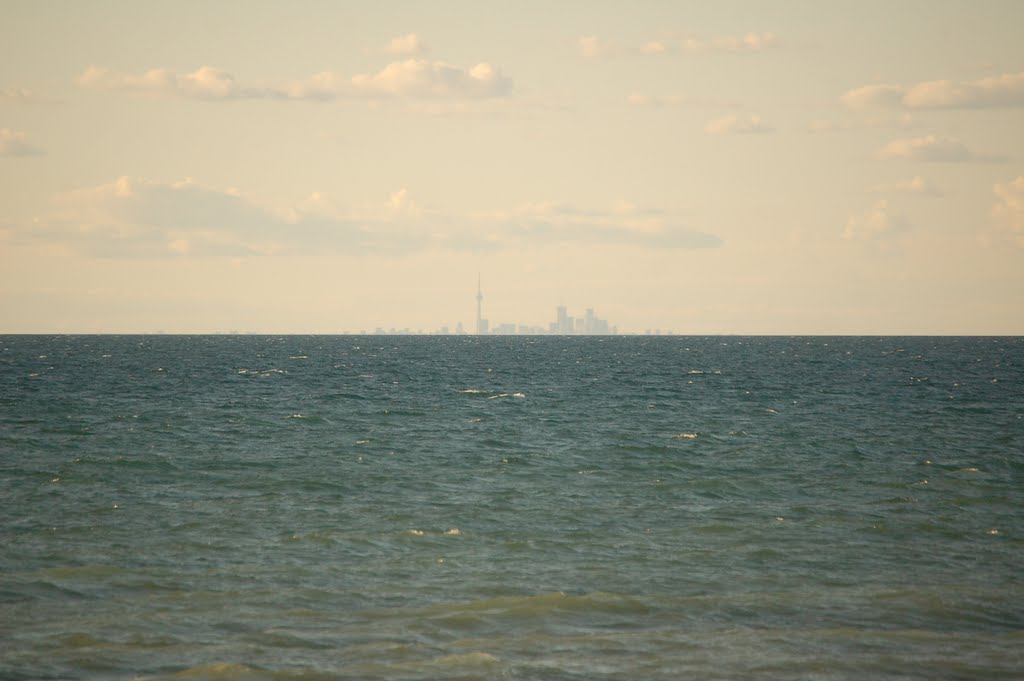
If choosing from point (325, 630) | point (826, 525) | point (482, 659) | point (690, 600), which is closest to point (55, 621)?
point (325, 630)

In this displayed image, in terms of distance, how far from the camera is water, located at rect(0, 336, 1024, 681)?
16.2 metres

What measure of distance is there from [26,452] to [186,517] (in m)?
15.3

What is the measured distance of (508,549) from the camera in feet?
77.5

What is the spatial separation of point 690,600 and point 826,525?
28.4ft

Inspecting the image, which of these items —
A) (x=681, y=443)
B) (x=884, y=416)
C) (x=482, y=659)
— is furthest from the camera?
(x=884, y=416)

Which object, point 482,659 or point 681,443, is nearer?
point 482,659

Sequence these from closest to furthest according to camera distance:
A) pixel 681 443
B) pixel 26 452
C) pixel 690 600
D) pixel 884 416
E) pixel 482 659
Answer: pixel 482 659 → pixel 690 600 → pixel 26 452 → pixel 681 443 → pixel 884 416

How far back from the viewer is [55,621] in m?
17.6

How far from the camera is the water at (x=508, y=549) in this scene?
53.2 ft

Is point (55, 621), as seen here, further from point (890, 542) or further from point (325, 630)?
point (890, 542)

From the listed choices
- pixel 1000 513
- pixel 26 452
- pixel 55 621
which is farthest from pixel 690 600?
pixel 26 452

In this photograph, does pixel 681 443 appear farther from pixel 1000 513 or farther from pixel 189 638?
pixel 189 638

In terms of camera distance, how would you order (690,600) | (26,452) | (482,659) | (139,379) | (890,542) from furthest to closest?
(139,379) → (26,452) → (890,542) → (690,600) → (482,659)

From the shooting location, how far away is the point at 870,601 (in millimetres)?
19453
